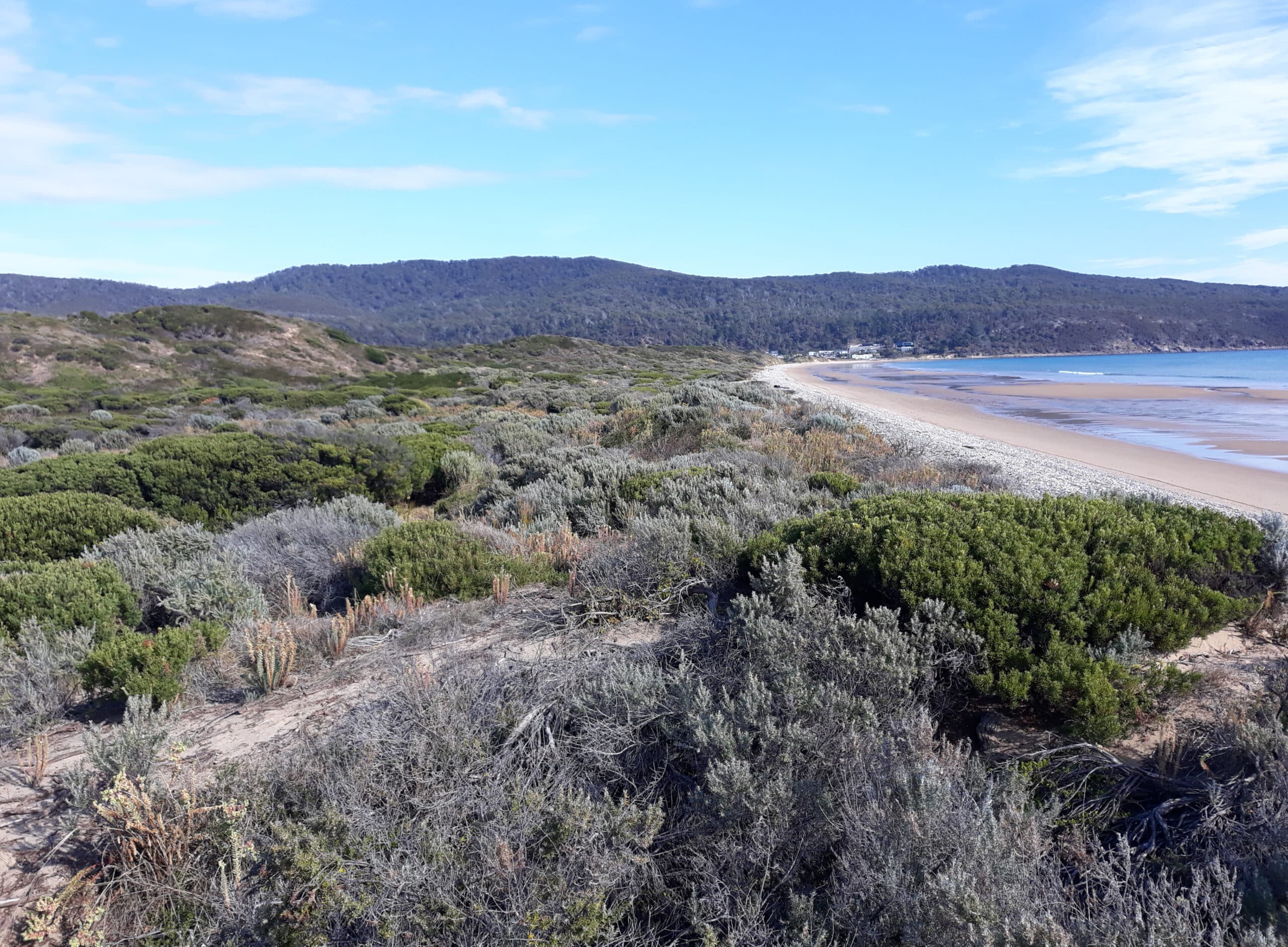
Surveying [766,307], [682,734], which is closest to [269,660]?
[682,734]

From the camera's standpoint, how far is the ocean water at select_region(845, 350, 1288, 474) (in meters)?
15.5

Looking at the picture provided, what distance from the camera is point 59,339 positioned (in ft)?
133

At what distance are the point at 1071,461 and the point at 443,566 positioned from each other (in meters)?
12.6

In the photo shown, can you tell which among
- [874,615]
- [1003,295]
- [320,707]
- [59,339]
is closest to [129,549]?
[320,707]

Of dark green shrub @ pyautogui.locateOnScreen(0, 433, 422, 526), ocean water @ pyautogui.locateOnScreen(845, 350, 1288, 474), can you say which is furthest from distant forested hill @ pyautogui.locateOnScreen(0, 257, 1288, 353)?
dark green shrub @ pyautogui.locateOnScreen(0, 433, 422, 526)

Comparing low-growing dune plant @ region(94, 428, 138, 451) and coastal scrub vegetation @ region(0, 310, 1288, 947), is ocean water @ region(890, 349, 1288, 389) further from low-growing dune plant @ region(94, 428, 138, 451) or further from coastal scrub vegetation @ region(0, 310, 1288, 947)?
low-growing dune plant @ region(94, 428, 138, 451)

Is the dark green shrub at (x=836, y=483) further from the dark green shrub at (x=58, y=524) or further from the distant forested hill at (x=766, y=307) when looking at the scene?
the distant forested hill at (x=766, y=307)

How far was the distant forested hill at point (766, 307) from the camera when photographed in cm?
11288

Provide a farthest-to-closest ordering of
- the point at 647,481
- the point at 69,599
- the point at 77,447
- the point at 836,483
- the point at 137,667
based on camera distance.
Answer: the point at 77,447
the point at 836,483
the point at 647,481
the point at 69,599
the point at 137,667

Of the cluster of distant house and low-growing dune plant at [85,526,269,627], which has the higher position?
the cluster of distant house

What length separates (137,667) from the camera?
3660mm

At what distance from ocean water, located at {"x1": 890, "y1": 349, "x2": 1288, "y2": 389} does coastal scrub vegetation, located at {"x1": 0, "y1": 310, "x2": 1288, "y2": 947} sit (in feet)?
135

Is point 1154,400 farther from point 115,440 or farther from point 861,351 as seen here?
point 861,351

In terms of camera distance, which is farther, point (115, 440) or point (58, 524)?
point (115, 440)
